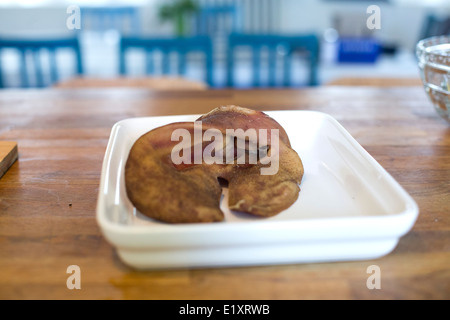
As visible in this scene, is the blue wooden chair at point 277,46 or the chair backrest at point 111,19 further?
the chair backrest at point 111,19

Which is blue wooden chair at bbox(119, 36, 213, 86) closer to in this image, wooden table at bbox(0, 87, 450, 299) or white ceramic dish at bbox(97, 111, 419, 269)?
wooden table at bbox(0, 87, 450, 299)

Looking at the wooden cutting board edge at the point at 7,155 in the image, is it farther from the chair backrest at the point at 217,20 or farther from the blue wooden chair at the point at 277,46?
the chair backrest at the point at 217,20

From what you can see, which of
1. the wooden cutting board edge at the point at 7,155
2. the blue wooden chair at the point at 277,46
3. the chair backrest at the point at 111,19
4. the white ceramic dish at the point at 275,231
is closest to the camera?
the white ceramic dish at the point at 275,231

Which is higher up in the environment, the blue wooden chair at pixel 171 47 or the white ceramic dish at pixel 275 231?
the blue wooden chair at pixel 171 47

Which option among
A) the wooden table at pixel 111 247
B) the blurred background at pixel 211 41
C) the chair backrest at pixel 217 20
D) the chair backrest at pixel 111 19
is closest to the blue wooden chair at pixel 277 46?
the blurred background at pixel 211 41

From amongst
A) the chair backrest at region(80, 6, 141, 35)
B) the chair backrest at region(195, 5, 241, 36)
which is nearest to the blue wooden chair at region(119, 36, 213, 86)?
the chair backrest at region(195, 5, 241, 36)

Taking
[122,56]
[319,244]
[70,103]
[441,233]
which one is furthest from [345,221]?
[122,56]

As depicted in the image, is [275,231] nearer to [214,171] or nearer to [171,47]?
[214,171]
